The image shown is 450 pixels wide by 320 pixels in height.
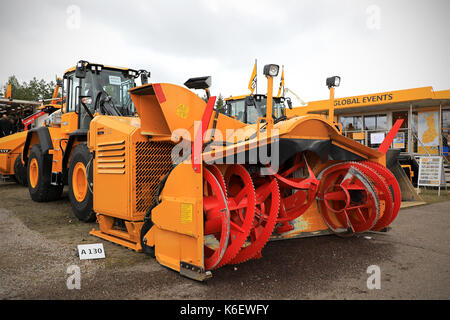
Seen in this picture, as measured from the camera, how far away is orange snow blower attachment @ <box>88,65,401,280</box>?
119 inches

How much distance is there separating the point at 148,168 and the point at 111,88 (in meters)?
3.06

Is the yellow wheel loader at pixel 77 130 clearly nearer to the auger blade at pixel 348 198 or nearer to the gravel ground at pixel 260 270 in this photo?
the gravel ground at pixel 260 270

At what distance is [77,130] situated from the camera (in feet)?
19.2

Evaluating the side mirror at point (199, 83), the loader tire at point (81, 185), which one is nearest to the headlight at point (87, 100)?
the loader tire at point (81, 185)

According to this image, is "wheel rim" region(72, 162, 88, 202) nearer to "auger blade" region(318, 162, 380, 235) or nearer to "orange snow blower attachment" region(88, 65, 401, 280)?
"orange snow blower attachment" region(88, 65, 401, 280)

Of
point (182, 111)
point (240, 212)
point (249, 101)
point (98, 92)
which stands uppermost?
point (249, 101)

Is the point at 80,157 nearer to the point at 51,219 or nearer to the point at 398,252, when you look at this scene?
the point at 51,219

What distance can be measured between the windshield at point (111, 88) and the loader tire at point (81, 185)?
1.03 m

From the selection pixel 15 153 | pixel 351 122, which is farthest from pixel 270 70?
pixel 351 122

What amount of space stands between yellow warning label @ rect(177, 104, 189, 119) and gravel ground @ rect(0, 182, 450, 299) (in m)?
1.55

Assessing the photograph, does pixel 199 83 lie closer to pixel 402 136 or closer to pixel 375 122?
pixel 402 136
